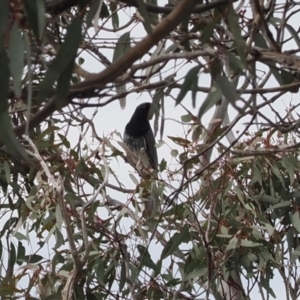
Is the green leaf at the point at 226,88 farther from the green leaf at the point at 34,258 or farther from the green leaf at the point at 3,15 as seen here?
the green leaf at the point at 34,258

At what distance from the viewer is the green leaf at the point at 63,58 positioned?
1.05 m

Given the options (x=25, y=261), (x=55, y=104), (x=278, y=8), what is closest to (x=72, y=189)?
(x=25, y=261)

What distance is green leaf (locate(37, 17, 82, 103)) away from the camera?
105cm

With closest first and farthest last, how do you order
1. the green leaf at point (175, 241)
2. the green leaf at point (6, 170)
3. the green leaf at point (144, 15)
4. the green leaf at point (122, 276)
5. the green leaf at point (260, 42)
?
1. the green leaf at point (144, 15)
2. the green leaf at point (260, 42)
3. the green leaf at point (175, 241)
4. the green leaf at point (122, 276)
5. the green leaf at point (6, 170)

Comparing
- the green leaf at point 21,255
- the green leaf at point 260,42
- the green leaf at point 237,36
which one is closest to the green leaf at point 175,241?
the green leaf at point 21,255

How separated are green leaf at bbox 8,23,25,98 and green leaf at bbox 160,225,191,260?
1213mm

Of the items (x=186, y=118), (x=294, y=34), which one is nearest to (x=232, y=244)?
(x=186, y=118)

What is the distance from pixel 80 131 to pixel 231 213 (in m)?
0.53

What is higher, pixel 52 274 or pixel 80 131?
pixel 80 131

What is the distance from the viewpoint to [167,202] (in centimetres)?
230

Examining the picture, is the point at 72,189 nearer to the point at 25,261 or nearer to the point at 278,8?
the point at 25,261

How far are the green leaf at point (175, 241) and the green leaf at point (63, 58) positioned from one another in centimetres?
117

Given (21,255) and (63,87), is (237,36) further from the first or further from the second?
(21,255)

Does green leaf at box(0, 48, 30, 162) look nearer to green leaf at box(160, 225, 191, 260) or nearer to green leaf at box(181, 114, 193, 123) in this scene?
green leaf at box(160, 225, 191, 260)
